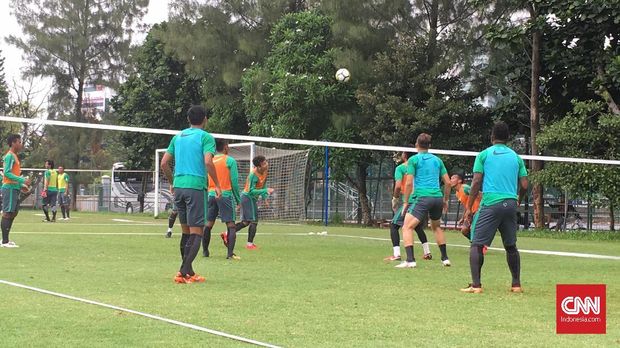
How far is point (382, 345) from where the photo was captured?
20.1 ft

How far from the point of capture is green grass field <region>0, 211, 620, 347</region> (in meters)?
6.41

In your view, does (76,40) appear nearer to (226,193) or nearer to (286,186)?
(286,186)

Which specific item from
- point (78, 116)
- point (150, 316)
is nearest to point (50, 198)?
point (150, 316)

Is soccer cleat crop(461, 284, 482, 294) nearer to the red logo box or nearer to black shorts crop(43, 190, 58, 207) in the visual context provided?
the red logo box

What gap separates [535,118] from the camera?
93.9 feet

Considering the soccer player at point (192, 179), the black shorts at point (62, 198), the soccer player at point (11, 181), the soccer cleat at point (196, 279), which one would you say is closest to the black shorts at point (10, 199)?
the soccer player at point (11, 181)

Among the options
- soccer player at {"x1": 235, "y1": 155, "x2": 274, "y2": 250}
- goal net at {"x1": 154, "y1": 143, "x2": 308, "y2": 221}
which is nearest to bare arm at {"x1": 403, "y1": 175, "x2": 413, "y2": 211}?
soccer player at {"x1": 235, "y1": 155, "x2": 274, "y2": 250}

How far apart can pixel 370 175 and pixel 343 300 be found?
28752 millimetres

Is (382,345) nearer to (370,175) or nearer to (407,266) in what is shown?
(407,266)

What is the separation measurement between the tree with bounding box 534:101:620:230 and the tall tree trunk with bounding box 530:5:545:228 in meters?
1.66

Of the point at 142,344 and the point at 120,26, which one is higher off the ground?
the point at 120,26

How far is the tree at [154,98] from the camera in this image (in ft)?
157

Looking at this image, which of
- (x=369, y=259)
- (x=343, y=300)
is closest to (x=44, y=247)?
(x=369, y=259)

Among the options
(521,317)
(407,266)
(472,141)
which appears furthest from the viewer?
(472,141)
